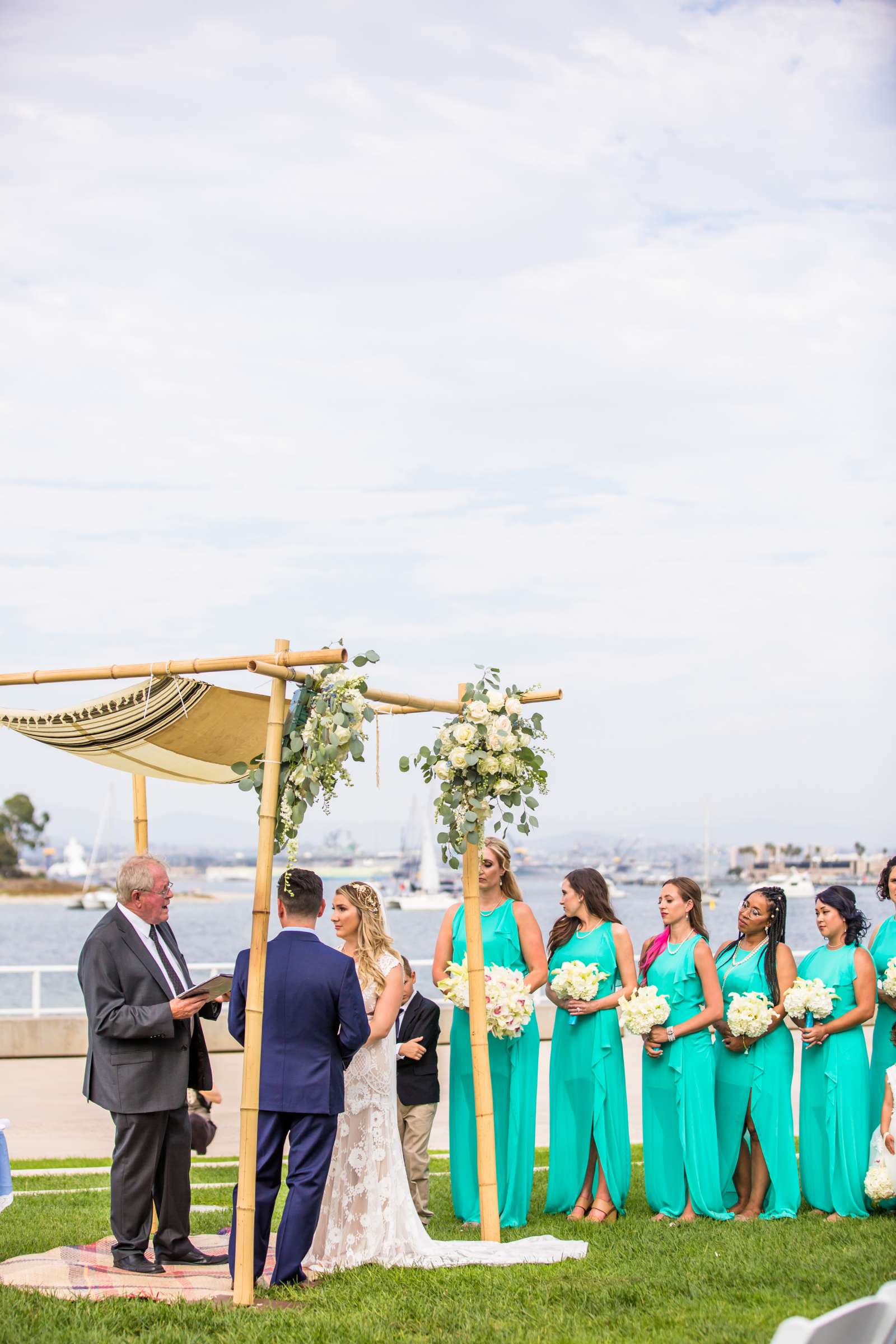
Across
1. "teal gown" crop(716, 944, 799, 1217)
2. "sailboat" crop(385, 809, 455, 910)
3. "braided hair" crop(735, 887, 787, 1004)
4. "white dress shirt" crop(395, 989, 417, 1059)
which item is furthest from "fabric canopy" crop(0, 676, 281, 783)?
"sailboat" crop(385, 809, 455, 910)

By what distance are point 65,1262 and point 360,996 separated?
2.23 meters

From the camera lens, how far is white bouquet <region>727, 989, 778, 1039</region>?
310 inches

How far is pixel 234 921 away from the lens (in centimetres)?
12056

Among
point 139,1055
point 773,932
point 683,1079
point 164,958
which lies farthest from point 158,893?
point 773,932

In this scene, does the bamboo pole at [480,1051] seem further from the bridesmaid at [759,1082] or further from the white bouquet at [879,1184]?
the white bouquet at [879,1184]

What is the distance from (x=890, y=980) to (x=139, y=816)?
15.5 ft

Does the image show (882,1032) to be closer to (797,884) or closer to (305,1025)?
(305,1025)

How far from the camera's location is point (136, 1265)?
269 inches

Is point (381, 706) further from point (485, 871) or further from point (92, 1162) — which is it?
point (92, 1162)

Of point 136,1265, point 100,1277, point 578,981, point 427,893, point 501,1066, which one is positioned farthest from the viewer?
point 427,893

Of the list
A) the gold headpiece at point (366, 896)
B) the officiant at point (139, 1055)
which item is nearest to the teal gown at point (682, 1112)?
the gold headpiece at point (366, 896)

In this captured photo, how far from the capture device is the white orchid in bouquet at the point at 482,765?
7.20m

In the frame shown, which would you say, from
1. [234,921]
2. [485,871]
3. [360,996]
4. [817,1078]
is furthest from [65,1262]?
[234,921]

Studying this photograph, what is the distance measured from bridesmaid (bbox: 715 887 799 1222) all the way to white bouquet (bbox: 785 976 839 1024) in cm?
13
